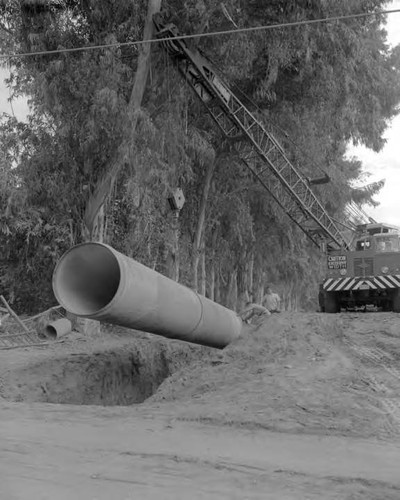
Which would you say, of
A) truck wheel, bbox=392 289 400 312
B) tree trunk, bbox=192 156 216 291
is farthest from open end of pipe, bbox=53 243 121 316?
tree trunk, bbox=192 156 216 291

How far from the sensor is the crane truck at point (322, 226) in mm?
14625

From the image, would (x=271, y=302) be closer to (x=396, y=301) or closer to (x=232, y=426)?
(x=396, y=301)

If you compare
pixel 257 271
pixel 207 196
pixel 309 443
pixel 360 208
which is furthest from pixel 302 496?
pixel 360 208

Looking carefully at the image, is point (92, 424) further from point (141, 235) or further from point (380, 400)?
point (141, 235)

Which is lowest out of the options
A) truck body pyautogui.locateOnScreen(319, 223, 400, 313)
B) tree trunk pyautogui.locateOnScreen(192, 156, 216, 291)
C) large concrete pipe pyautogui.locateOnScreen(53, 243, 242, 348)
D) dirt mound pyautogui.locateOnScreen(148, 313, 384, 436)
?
dirt mound pyautogui.locateOnScreen(148, 313, 384, 436)

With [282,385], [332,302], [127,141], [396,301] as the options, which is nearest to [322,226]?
[332,302]

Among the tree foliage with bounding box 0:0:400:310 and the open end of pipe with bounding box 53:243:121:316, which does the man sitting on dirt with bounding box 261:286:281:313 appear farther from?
the open end of pipe with bounding box 53:243:121:316

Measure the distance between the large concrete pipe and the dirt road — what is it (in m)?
1.25

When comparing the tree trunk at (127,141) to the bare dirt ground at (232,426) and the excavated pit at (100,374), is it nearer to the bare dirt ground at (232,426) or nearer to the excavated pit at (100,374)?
the excavated pit at (100,374)

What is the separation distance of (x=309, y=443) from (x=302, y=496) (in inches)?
48.1

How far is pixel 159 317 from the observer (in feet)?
22.8

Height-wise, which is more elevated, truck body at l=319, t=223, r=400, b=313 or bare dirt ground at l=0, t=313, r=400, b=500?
truck body at l=319, t=223, r=400, b=313

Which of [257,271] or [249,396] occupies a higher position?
[257,271]

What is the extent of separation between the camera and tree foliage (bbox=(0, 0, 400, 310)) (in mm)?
12359
